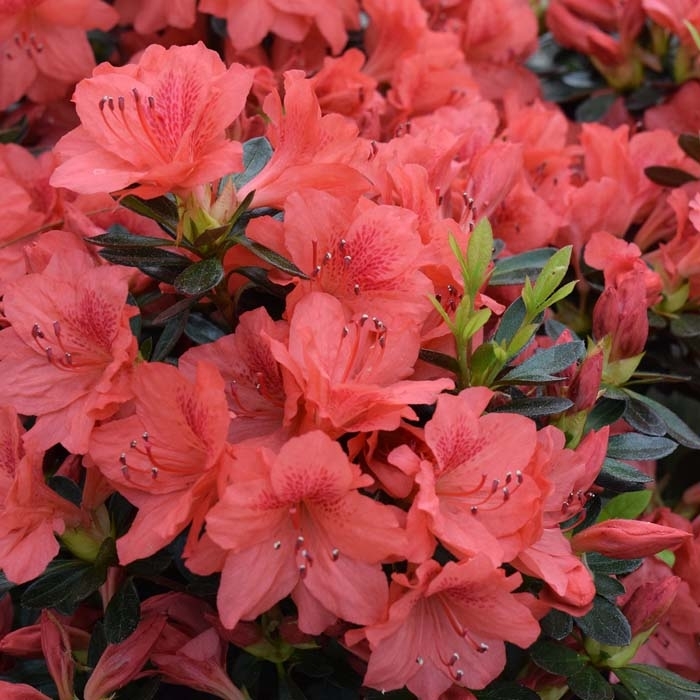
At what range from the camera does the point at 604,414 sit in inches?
45.4

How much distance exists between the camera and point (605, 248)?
132 cm

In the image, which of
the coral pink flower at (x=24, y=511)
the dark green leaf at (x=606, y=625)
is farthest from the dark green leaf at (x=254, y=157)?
the dark green leaf at (x=606, y=625)

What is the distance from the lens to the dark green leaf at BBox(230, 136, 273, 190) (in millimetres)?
1117

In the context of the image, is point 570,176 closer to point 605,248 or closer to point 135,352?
point 605,248

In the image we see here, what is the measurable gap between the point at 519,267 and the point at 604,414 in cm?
22

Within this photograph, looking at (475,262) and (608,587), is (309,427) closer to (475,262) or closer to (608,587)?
(475,262)

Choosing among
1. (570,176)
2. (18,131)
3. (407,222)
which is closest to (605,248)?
(570,176)

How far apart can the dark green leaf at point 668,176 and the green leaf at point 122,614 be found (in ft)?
2.91

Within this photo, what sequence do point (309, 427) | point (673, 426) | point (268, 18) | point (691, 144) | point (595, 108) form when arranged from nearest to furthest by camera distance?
point (309, 427) < point (673, 426) < point (691, 144) < point (268, 18) < point (595, 108)

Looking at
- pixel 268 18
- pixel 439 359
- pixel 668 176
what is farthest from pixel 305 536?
pixel 268 18

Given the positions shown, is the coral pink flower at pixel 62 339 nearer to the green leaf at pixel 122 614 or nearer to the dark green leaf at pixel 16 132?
the green leaf at pixel 122 614

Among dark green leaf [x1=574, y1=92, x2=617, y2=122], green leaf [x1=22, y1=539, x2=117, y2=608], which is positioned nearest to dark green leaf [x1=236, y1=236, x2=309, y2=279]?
green leaf [x1=22, y1=539, x2=117, y2=608]

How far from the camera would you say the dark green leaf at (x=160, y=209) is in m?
1.02

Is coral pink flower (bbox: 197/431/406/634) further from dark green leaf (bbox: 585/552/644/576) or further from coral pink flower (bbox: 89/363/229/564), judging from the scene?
dark green leaf (bbox: 585/552/644/576)
